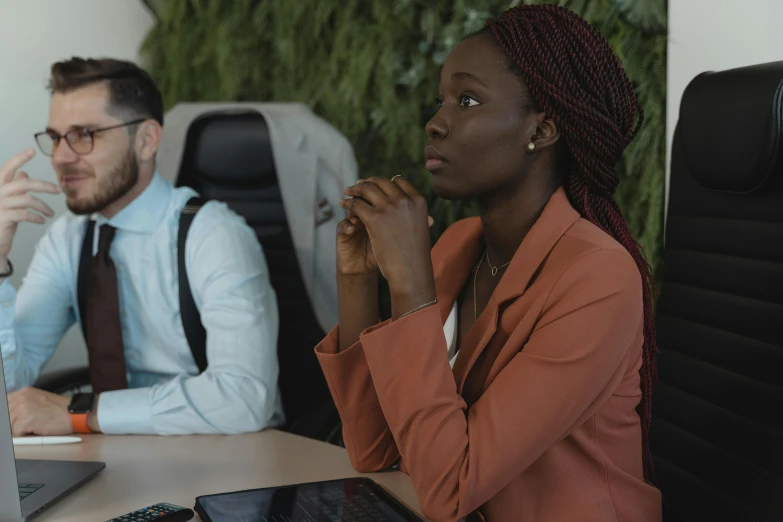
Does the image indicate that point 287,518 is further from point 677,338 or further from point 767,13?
point 767,13

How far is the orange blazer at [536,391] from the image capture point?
99 centimetres

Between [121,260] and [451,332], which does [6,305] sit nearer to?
[121,260]

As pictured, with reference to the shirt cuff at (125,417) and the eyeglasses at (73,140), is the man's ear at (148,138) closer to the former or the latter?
the eyeglasses at (73,140)

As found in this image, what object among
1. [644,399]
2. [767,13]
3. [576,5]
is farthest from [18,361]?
[767,13]

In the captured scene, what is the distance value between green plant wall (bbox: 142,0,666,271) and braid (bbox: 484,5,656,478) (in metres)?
0.67

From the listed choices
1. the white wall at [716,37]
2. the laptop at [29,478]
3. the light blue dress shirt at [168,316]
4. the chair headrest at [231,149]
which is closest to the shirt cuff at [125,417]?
the light blue dress shirt at [168,316]

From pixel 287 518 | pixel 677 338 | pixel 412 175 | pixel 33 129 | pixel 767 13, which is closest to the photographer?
pixel 287 518

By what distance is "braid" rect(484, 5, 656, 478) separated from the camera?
111 cm

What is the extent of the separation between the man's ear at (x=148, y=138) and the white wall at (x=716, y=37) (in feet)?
3.97

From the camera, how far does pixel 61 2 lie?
271cm

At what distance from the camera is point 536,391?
0.99 m

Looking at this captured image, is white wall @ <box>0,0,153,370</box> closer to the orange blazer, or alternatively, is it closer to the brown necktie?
the brown necktie

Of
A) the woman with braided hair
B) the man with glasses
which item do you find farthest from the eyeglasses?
the woman with braided hair

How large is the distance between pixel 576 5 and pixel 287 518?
1.36 m
